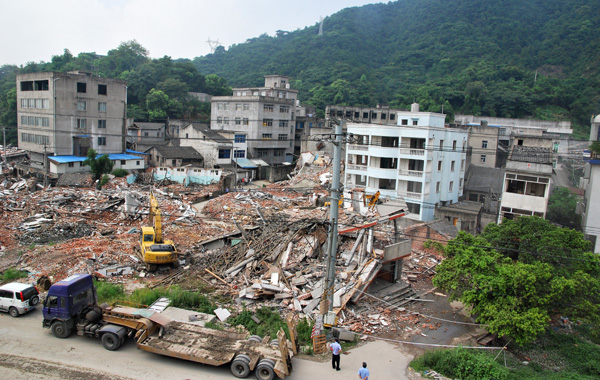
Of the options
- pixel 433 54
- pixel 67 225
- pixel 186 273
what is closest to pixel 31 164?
pixel 67 225

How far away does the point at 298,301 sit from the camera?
57.7 ft

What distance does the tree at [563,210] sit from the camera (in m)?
34.5

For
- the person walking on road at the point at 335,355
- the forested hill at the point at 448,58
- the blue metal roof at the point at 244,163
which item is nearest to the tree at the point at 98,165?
the blue metal roof at the point at 244,163

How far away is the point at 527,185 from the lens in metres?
31.2

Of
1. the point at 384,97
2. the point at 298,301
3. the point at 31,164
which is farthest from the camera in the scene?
the point at 384,97

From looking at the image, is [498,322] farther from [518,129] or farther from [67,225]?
[518,129]

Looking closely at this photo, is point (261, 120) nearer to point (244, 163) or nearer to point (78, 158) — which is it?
point (244, 163)

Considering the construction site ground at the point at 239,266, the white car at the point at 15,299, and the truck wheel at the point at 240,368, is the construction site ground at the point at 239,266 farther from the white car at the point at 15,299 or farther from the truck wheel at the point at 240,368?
the truck wheel at the point at 240,368

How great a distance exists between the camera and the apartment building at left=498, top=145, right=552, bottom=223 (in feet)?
99.5

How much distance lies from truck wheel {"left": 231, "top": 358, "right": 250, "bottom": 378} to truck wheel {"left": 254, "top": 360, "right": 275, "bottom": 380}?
311mm

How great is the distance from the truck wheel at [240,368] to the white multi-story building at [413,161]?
2597 cm

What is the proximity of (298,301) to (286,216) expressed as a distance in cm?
1384

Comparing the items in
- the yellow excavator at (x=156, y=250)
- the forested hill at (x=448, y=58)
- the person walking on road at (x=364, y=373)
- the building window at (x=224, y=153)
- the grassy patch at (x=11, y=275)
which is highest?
the forested hill at (x=448, y=58)

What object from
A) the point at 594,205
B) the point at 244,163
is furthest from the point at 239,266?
the point at 244,163
